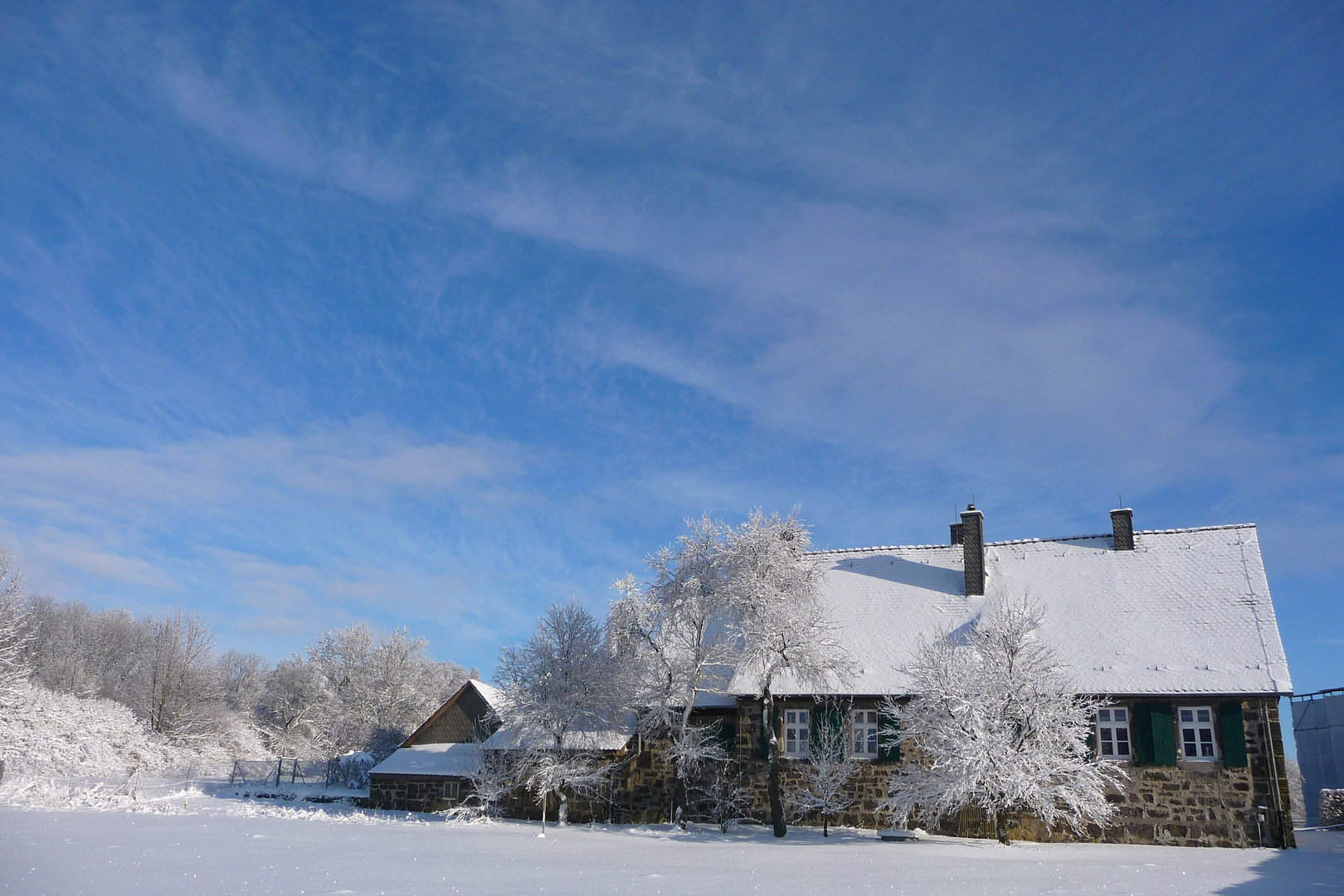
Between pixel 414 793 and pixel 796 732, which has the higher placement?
pixel 796 732

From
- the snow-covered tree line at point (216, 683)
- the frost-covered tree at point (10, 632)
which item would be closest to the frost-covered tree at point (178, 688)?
the snow-covered tree line at point (216, 683)

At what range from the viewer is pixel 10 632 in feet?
106

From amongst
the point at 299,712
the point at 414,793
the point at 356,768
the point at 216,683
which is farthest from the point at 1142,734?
the point at 216,683

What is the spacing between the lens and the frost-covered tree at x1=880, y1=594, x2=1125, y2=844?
18.3 meters

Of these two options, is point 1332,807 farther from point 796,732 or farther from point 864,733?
point 796,732

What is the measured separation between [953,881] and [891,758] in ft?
35.7

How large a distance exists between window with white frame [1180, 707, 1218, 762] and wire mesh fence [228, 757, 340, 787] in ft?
113

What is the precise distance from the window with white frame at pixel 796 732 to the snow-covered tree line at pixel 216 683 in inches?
898

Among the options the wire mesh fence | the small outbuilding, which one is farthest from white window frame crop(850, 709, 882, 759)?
the wire mesh fence

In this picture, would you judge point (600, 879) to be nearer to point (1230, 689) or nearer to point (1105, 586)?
point (1230, 689)

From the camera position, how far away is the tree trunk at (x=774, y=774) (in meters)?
22.5

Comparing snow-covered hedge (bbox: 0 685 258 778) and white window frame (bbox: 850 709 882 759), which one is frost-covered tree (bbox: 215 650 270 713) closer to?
snow-covered hedge (bbox: 0 685 258 778)

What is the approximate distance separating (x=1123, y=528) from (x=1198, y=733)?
23.4 ft

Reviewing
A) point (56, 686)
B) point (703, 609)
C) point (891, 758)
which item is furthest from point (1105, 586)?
point (56, 686)
